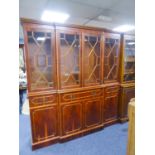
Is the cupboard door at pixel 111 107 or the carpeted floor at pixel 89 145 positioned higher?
the cupboard door at pixel 111 107

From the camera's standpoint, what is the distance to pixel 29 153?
7.60 ft

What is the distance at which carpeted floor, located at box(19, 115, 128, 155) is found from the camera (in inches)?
92.0

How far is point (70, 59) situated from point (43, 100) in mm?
874

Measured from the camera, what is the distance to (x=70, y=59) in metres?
2.74

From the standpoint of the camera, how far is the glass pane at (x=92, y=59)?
9.03 ft

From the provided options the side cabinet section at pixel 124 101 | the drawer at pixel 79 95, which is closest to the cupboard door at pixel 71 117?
the drawer at pixel 79 95

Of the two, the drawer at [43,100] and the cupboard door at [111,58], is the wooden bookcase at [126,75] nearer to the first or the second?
the cupboard door at [111,58]

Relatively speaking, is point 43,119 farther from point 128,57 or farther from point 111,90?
point 128,57

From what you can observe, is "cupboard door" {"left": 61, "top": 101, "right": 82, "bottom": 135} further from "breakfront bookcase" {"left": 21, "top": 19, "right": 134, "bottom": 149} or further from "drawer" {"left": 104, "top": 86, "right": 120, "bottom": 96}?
"drawer" {"left": 104, "top": 86, "right": 120, "bottom": 96}

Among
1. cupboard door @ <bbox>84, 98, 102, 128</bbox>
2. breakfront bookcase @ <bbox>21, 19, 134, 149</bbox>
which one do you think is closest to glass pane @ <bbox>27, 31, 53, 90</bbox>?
breakfront bookcase @ <bbox>21, 19, 134, 149</bbox>

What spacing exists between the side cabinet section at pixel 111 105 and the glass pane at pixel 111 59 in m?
0.25

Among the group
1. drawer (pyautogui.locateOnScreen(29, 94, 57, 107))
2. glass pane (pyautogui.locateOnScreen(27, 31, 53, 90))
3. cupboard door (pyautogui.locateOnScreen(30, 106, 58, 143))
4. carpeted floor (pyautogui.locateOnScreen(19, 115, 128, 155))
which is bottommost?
carpeted floor (pyautogui.locateOnScreen(19, 115, 128, 155))
